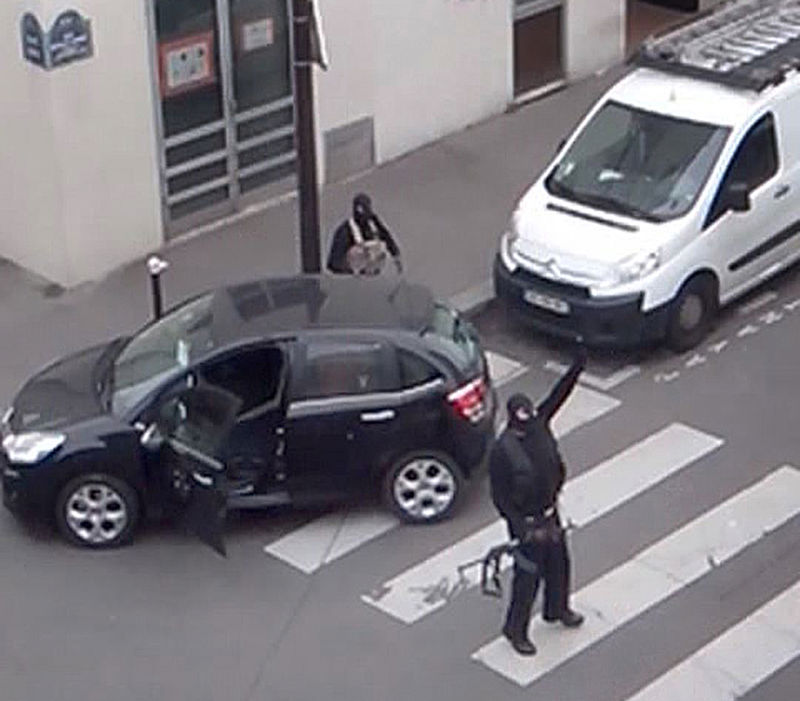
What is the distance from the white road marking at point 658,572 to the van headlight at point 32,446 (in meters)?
3.19

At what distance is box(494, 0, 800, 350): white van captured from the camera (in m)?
18.5

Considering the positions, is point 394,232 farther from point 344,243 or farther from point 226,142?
point 344,243

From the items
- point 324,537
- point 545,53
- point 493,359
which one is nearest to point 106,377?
point 324,537

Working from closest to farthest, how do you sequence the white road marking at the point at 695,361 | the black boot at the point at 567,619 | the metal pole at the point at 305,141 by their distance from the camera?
1. the black boot at the point at 567,619
2. the metal pole at the point at 305,141
3. the white road marking at the point at 695,361

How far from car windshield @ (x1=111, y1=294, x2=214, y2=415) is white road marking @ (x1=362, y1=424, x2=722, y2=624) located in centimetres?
202

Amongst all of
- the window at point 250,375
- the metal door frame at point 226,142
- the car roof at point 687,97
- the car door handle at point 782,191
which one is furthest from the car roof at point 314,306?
the metal door frame at point 226,142

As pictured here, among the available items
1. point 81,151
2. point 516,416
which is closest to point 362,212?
point 81,151

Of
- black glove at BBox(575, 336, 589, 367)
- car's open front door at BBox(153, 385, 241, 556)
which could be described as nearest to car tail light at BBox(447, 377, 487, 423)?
car's open front door at BBox(153, 385, 241, 556)

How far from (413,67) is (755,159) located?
14.0ft

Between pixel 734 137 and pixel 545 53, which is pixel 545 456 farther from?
pixel 545 53

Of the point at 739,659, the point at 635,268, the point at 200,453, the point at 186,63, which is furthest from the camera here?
the point at 186,63

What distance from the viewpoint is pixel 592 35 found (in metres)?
24.3

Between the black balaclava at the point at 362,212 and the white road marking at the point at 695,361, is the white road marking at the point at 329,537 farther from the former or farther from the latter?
the white road marking at the point at 695,361

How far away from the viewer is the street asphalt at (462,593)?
14992 millimetres
